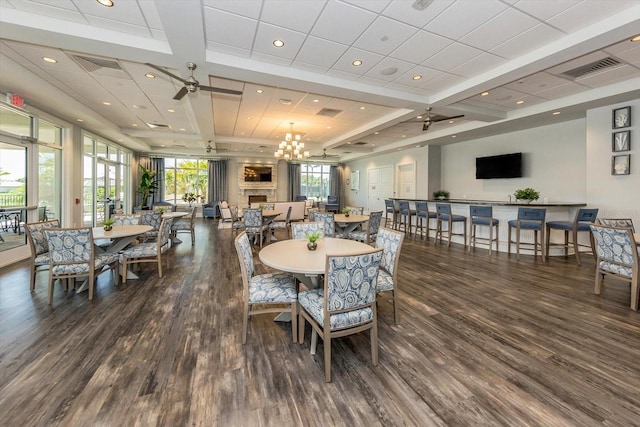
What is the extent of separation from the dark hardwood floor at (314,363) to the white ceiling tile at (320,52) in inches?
131

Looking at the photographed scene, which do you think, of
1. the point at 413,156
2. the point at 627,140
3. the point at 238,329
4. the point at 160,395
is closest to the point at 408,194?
the point at 413,156

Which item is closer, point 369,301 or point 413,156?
point 369,301

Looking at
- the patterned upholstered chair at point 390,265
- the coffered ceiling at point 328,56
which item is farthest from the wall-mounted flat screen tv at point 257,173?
the patterned upholstered chair at point 390,265

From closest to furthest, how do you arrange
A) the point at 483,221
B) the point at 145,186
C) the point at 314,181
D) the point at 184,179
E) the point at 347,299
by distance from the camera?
the point at 347,299 → the point at 483,221 → the point at 145,186 → the point at 184,179 → the point at 314,181

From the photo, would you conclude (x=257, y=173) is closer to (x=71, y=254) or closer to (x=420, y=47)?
(x=71, y=254)

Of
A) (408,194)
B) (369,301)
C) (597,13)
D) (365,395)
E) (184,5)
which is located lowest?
(365,395)

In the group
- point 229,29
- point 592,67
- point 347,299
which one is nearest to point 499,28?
point 592,67

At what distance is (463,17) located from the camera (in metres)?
2.98

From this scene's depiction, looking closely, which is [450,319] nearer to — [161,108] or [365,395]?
[365,395]

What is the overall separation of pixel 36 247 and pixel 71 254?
0.76 m

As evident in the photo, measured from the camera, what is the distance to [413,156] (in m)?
10.4

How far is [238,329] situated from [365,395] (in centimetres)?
140

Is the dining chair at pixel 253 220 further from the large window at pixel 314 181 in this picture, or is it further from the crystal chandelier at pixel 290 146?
the large window at pixel 314 181

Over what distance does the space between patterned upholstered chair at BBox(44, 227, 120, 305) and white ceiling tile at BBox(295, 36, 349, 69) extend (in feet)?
11.4
